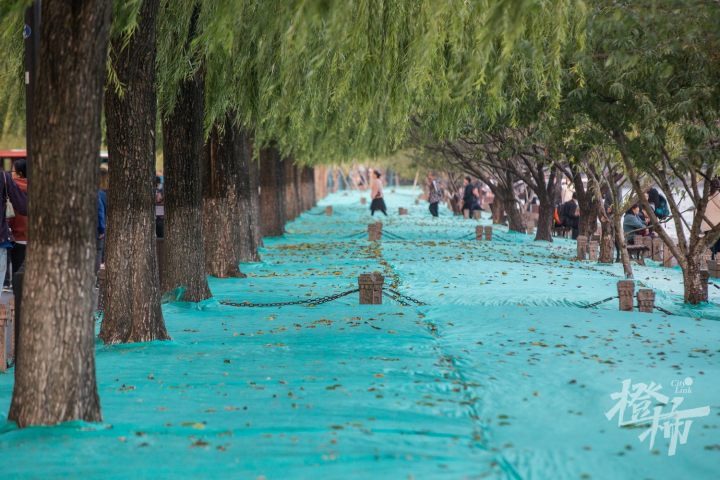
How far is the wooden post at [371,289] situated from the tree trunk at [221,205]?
441cm

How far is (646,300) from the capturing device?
542 inches

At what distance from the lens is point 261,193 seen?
97.5ft

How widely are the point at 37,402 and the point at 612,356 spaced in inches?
200

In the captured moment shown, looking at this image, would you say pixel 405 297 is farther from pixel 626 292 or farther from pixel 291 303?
pixel 626 292

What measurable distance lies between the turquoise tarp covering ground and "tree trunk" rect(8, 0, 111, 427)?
0.25 metres

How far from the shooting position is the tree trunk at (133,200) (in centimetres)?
994

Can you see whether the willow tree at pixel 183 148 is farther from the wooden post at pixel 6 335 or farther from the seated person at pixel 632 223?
the seated person at pixel 632 223

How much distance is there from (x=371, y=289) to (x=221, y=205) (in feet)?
16.6

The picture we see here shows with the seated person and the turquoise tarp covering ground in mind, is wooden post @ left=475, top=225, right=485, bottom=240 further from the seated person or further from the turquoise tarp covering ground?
the turquoise tarp covering ground

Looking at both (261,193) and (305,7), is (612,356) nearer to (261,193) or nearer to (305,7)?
(305,7)

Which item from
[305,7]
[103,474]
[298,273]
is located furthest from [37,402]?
[298,273]

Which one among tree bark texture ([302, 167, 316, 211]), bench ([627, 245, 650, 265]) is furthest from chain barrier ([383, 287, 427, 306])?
tree bark texture ([302, 167, 316, 211])

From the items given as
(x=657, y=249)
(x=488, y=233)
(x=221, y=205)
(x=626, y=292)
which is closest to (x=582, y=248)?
(x=657, y=249)

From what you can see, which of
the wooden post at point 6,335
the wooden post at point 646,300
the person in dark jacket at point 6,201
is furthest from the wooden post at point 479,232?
the wooden post at point 6,335
